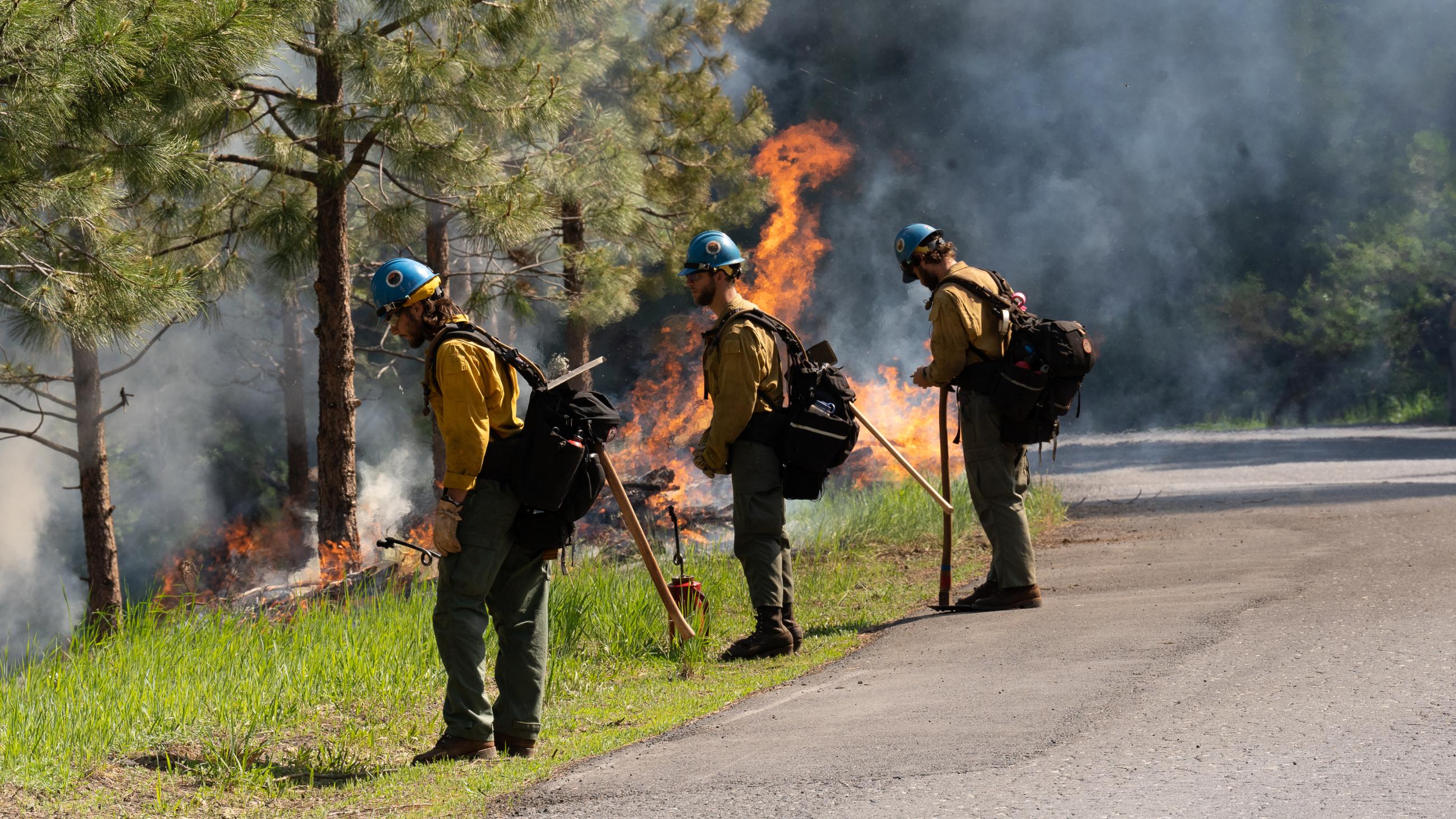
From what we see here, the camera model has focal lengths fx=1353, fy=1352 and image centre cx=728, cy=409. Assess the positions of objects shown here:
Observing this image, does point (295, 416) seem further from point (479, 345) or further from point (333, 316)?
point (479, 345)

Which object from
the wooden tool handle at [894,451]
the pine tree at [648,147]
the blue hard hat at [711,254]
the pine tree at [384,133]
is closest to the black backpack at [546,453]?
the blue hard hat at [711,254]

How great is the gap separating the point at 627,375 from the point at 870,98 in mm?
8234

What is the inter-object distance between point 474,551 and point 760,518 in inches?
73.8

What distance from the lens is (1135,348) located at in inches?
1254

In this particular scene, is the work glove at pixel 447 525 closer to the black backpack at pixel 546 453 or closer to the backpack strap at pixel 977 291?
the black backpack at pixel 546 453

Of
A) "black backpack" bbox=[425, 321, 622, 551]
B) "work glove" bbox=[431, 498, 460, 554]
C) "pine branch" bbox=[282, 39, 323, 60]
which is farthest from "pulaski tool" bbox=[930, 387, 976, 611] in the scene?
"pine branch" bbox=[282, 39, 323, 60]

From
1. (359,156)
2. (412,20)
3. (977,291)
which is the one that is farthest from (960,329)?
(359,156)

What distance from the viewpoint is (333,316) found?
10188 millimetres

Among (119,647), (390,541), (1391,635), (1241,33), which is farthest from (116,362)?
(1241,33)

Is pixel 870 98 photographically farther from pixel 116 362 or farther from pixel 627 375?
pixel 116 362

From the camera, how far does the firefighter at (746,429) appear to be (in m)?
6.05

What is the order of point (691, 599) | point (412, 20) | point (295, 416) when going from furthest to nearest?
1. point (295, 416)
2. point (412, 20)
3. point (691, 599)

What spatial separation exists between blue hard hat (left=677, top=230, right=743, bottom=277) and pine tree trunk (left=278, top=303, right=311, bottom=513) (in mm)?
15280

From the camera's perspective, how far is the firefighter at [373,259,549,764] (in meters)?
4.52
